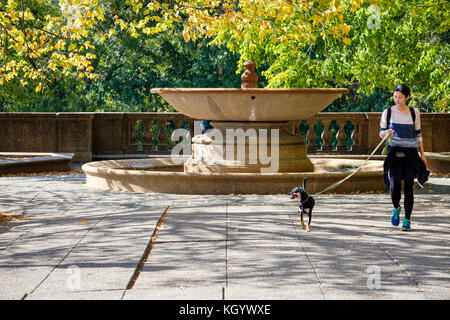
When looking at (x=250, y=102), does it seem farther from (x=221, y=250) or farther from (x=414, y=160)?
(x=221, y=250)

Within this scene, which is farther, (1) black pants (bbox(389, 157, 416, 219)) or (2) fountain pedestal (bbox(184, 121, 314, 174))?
(2) fountain pedestal (bbox(184, 121, 314, 174))

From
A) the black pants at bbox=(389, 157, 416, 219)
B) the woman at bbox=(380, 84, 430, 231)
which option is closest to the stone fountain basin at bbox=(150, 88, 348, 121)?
the woman at bbox=(380, 84, 430, 231)

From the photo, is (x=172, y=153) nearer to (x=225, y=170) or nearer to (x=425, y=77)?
(x=225, y=170)

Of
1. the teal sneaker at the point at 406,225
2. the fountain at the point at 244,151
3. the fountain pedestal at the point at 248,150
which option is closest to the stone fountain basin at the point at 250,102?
the fountain at the point at 244,151

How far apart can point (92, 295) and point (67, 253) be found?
1566 millimetres

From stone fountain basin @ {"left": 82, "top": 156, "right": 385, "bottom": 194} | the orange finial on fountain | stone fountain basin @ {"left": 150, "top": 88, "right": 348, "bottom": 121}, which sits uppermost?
the orange finial on fountain

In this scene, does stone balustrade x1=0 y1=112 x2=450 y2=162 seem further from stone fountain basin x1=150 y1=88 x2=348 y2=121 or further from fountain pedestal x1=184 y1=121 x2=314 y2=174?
stone fountain basin x1=150 y1=88 x2=348 y2=121

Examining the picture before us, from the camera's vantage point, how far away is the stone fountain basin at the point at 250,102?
37.4 feet

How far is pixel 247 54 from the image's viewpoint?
2114 cm

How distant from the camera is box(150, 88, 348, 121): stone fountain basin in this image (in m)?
11.4

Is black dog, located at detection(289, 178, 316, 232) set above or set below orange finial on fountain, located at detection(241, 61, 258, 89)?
below

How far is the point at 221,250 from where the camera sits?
6.47 metres

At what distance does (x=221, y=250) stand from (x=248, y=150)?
213 inches
